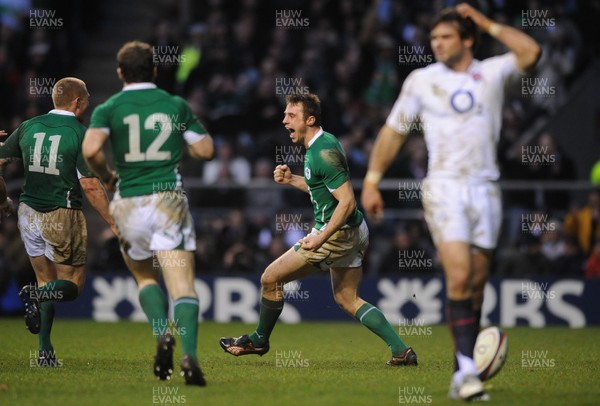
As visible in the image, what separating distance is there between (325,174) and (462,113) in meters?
2.26

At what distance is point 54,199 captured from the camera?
10.0m

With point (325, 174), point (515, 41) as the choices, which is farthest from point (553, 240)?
point (515, 41)

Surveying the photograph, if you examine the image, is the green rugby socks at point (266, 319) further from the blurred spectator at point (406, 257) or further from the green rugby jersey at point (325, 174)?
the blurred spectator at point (406, 257)

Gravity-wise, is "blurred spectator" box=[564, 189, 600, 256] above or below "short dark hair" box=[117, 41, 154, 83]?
below

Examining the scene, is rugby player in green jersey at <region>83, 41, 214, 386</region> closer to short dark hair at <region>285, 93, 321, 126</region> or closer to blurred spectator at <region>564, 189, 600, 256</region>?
short dark hair at <region>285, 93, 321, 126</region>

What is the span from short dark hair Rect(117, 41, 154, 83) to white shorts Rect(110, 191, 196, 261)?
2.85ft

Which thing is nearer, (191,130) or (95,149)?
(95,149)

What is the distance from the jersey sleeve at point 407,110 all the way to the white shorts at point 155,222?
1.68 meters

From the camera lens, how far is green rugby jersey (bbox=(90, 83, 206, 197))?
798 cm

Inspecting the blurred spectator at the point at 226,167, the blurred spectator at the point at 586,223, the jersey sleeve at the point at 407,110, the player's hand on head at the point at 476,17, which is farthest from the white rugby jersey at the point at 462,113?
the blurred spectator at the point at 226,167

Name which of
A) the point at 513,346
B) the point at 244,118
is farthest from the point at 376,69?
the point at 513,346

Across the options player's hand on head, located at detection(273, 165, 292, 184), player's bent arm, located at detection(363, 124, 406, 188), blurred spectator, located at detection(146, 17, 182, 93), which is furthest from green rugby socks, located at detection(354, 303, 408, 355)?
blurred spectator, located at detection(146, 17, 182, 93)

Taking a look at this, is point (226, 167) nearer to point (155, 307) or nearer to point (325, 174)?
point (325, 174)

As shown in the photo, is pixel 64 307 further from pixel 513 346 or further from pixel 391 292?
pixel 513 346
